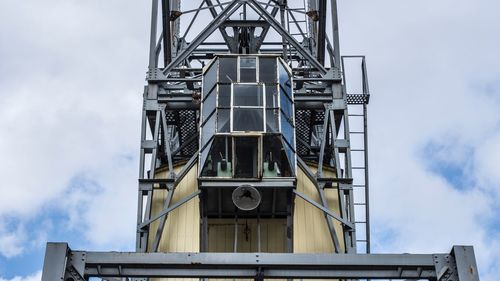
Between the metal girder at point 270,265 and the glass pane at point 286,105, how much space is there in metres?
5.27

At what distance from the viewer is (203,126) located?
60.1 ft

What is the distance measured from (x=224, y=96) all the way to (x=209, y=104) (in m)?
0.48

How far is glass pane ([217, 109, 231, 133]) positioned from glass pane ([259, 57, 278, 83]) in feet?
4.53

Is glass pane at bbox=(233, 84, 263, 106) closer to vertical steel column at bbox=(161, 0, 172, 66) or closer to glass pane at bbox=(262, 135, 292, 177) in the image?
glass pane at bbox=(262, 135, 292, 177)

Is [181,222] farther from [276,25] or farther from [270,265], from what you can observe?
[276,25]

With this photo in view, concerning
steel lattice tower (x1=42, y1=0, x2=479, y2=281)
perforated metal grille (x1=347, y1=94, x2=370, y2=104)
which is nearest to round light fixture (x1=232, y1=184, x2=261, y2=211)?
steel lattice tower (x1=42, y1=0, x2=479, y2=281)

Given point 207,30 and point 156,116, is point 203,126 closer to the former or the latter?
point 156,116

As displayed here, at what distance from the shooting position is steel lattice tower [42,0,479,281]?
45.9ft

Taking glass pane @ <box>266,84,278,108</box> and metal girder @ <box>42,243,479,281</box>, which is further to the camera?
glass pane @ <box>266,84,278,108</box>

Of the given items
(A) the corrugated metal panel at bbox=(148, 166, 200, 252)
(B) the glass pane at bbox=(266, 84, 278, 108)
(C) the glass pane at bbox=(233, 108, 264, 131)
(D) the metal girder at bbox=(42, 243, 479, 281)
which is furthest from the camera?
(A) the corrugated metal panel at bbox=(148, 166, 200, 252)

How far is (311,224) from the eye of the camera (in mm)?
19156

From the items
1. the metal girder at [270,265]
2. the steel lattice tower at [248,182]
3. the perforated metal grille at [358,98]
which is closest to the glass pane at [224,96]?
the steel lattice tower at [248,182]

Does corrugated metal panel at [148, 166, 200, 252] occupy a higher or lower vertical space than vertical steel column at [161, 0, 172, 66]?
lower

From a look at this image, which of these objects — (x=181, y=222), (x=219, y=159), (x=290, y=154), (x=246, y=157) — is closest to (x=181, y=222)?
(x=181, y=222)
